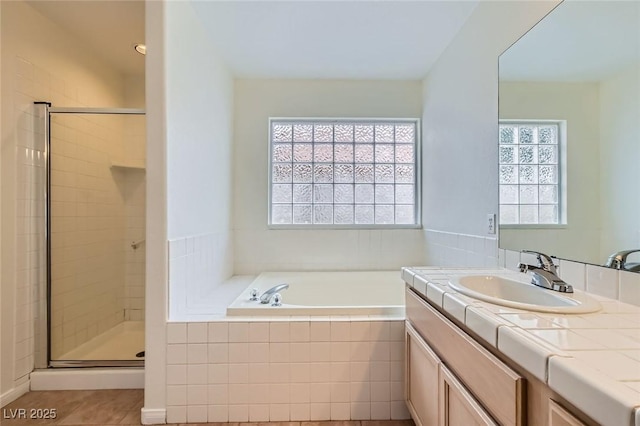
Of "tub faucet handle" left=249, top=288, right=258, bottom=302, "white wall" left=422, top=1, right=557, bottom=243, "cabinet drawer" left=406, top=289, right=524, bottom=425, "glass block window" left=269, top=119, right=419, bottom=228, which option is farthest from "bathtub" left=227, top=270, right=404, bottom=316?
"cabinet drawer" left=406, top=289, right=524, bottom=425

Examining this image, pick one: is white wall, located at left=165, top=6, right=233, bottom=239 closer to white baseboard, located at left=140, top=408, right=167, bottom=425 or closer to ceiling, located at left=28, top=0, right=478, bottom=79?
ceiling, located at left=28, top=0, right=478, bottom=79

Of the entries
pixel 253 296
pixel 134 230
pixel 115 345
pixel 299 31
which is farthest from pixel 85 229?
pixel 299 31

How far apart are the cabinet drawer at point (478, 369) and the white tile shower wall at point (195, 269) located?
134 centimetres

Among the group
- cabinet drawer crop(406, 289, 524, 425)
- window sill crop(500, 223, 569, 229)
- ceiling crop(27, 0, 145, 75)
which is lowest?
cabinet drawer crop(406, 289, 524, 425)

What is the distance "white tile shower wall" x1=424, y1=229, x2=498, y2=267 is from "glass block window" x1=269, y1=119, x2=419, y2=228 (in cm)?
37

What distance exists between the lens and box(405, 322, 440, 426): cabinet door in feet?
4.04

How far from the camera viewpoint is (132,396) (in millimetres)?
1919

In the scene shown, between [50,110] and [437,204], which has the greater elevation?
[50,110]

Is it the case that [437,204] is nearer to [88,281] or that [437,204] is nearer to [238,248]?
[238,248]

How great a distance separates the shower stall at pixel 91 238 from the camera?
2.09 m

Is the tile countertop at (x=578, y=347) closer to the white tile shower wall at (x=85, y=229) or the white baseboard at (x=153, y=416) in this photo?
the white baseboard at (x=153, y=416)

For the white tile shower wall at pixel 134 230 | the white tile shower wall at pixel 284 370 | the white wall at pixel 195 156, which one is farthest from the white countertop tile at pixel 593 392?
the white tile shower wall at pixel 134 230

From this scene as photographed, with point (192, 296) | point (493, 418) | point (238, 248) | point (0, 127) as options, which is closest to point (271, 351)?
point (192, 296)

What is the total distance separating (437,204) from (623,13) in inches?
68.0
